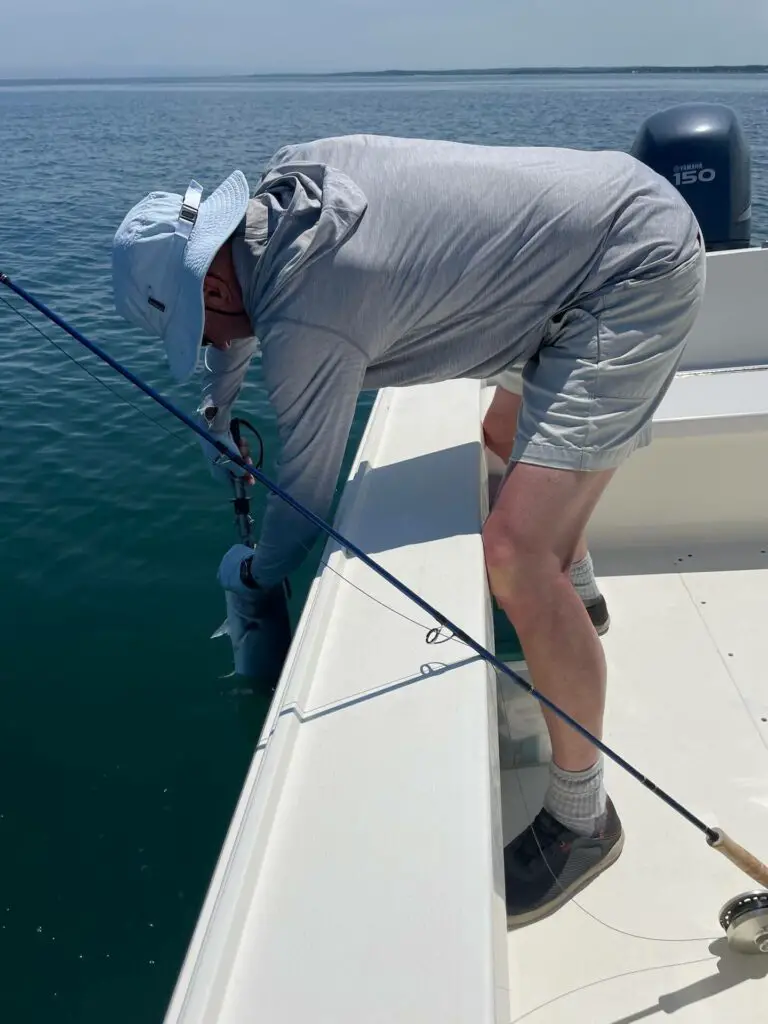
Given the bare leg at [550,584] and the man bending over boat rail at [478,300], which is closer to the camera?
the man bending over boat rail at [478,300]

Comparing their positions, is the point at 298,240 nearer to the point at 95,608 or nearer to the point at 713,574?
the point at 713,574

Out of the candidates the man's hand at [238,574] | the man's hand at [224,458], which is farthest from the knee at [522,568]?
the man's hand at [224,458]

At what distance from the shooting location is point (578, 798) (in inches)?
72.9

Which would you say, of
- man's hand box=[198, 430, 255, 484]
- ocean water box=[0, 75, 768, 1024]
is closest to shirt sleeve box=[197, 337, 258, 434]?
man's hand box=[198, 430, 255, 484]

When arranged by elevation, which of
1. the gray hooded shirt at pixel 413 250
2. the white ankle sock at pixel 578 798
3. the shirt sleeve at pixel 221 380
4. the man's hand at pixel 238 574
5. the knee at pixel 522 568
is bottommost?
the white ankle sock at pixel 578 798

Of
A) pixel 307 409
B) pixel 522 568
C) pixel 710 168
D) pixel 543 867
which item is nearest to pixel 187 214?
pixel 307 409

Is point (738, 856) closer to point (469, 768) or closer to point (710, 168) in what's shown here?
point (469, 768)

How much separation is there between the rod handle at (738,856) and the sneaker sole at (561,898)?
1.19 feet

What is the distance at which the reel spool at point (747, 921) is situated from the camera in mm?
1700

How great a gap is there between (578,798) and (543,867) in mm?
175

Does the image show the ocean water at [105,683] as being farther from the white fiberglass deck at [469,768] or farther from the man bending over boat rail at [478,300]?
the man bending over boat rail at [478,300]

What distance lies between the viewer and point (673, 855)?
204 cm

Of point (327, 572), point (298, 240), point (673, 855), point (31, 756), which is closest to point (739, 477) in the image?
point (673, 855)

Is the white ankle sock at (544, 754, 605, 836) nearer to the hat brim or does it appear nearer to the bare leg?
the bare leg
